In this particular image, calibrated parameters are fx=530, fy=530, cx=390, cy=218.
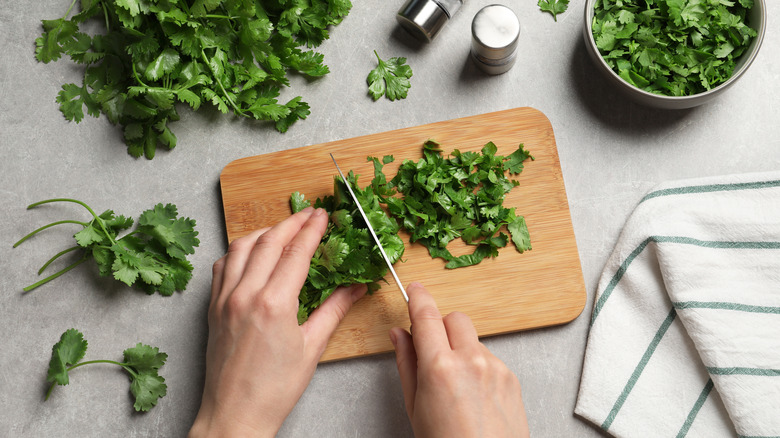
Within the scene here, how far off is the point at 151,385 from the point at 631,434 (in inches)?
64.3

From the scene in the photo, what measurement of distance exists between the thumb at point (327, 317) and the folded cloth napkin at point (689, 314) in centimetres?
81

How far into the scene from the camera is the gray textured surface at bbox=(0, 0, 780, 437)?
1848 millimetres

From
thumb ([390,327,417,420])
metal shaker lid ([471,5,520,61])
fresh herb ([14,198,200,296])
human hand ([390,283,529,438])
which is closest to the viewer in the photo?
human hand ([390,283,529,438])

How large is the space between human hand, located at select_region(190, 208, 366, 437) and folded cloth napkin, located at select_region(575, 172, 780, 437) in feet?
3.19

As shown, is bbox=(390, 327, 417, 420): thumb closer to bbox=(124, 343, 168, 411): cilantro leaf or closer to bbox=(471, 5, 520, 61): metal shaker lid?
bbox=(124, 343, 168, 411): cilantro leaf

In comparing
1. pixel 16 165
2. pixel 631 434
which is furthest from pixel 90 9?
pixel 631 434

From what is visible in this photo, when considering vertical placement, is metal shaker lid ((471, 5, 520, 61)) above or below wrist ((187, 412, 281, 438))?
above

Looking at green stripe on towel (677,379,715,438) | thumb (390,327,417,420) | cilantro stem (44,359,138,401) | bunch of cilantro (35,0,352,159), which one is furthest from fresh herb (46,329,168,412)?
green stripe on towel (677,379,715,438)

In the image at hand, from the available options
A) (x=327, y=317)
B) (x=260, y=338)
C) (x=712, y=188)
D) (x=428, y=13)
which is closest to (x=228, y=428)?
(x=260, y=338)

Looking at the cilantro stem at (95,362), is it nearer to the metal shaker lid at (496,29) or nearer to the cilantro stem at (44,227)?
the cilantro stem at (44,227)

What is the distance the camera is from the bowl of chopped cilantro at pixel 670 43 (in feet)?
5.57

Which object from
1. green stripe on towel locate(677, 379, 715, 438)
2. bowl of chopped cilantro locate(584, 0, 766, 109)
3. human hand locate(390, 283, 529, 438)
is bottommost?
human hand locate(390, 283, 529, 438)

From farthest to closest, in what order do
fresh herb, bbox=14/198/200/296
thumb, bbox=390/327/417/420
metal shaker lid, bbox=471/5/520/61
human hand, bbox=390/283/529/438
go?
1. fresh herb, bbox=14/198/200/296
2. metal shaker lid, bbox=471/5/520/61
3. thumb, bbox=390/327/417/420
4. human hand, bbox=390/283/529/438

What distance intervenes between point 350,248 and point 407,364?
15.2 inches
